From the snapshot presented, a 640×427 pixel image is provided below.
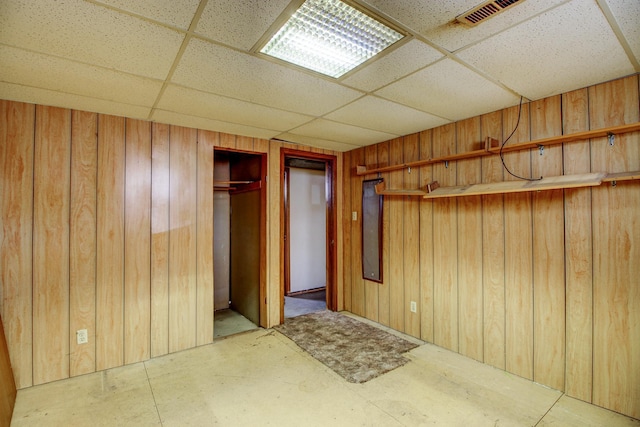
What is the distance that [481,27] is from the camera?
152cm

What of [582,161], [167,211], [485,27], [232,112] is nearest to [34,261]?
[167,211]

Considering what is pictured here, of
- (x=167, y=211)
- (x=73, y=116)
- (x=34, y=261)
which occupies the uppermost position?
(x=73, y=116)

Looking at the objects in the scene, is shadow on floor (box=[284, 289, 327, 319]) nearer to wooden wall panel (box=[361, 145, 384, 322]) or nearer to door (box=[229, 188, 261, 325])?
door (box=[229, 188, 261, 325])

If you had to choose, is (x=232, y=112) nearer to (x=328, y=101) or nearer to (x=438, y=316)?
(x=328, y=101)

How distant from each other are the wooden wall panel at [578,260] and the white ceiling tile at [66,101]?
133 inches

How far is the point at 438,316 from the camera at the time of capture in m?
3.24

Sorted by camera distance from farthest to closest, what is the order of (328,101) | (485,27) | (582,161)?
(328,101)
(582,161)
(485,27)

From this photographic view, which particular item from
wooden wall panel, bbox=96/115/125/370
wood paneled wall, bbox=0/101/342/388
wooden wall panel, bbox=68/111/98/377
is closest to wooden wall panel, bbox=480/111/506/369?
wood paneled wall, bbox=0/101/342/388

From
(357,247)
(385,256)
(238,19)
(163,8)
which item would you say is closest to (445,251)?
(385,256)

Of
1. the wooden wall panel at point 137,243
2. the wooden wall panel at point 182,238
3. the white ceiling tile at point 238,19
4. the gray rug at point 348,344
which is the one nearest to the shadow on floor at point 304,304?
the gray rug at point 348,344

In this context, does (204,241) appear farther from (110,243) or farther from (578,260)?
(578,260)

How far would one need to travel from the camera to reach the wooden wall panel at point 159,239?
3.02m

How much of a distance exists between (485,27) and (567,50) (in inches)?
24.2

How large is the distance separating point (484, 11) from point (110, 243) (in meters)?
3.21
